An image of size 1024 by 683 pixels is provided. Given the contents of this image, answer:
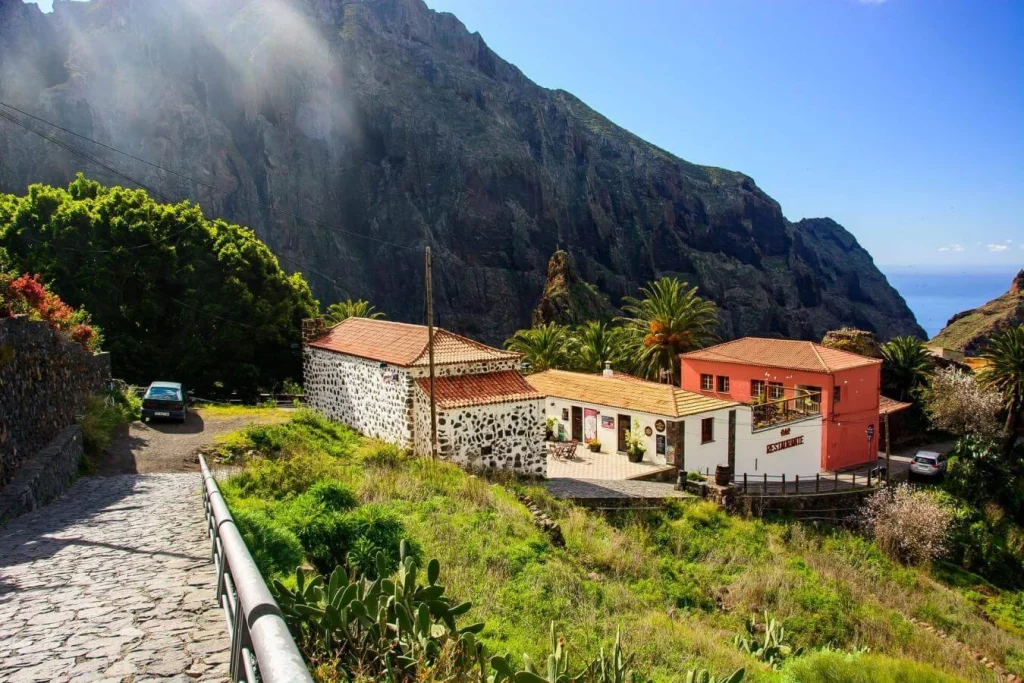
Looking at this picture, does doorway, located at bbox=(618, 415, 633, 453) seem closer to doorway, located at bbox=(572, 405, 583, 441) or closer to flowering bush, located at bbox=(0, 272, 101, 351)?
doorway, located at bbox=(572, 405, 583, 441)

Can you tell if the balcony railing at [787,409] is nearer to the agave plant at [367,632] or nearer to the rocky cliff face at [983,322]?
the agave plant at [367,632]

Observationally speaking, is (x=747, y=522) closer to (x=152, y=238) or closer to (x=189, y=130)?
(x=152, y=238)

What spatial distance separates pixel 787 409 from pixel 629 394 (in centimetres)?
932

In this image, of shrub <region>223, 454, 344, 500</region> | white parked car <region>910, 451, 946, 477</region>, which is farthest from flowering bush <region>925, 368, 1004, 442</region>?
shrub <region>223, 454, 344, 500</region>

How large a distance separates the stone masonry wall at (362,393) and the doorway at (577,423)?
10104mm

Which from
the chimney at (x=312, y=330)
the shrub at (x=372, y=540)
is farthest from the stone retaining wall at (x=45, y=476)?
the chimney at (x=312, y=330)

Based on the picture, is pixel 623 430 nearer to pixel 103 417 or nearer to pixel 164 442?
pixel 164 442

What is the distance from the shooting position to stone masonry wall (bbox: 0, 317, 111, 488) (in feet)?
38.0

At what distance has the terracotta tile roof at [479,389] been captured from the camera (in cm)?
2075

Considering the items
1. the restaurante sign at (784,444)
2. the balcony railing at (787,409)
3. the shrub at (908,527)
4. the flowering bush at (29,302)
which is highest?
the flowering bush at (29,302)

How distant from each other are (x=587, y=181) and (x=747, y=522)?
106 m

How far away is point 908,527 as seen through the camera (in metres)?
25.8

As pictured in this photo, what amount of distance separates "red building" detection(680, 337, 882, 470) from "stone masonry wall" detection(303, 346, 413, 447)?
17561mm

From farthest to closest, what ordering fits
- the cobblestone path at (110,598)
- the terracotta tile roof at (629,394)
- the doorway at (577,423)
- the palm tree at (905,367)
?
the palm tree at (905,367) → the doorway at (577,423) → the terracotta tile roof at (629,394) → the cobblestone path at (110,598)
